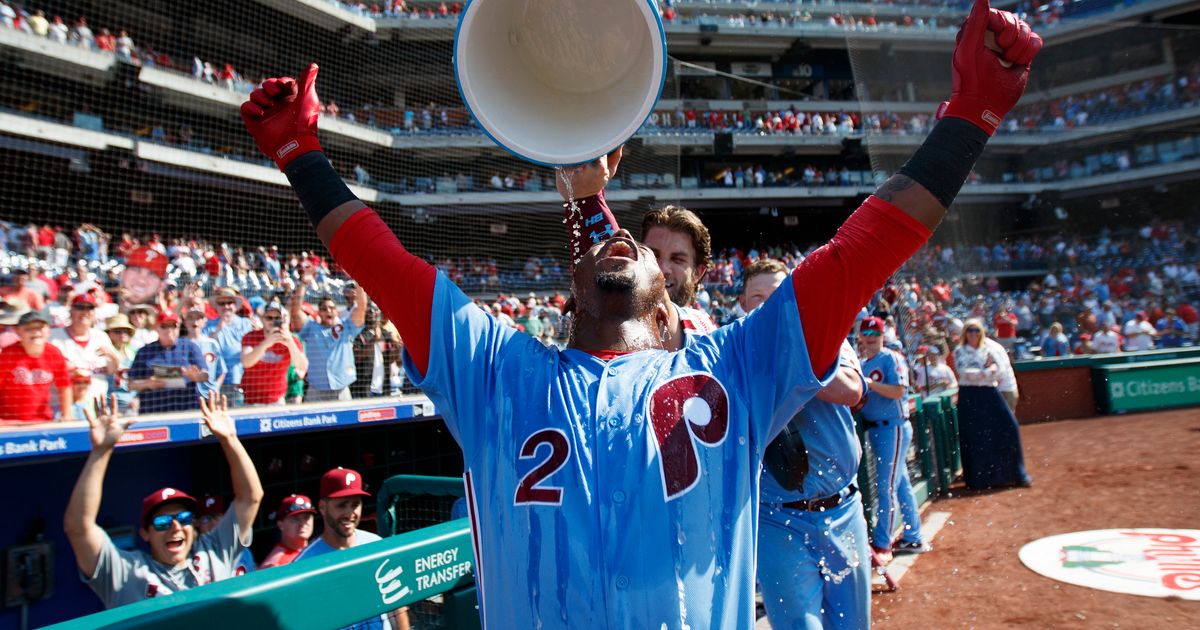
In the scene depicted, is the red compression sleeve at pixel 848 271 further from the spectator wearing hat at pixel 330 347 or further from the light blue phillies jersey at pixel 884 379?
the spectator wearing hat at pixel 330 347

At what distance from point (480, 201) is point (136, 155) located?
8.78 m

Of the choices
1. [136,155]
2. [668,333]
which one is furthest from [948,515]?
[136,155]

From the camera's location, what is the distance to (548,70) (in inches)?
77.1

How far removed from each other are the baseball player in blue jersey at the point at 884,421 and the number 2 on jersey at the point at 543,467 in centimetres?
449

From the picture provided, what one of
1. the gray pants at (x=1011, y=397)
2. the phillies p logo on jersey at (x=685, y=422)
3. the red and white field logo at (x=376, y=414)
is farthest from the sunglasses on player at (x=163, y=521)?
the gray pants at (x=1011, y=397)

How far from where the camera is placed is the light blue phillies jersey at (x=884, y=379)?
5.46 m

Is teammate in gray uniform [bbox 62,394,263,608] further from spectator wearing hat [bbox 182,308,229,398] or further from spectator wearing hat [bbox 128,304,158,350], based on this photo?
spectator wearing hat [bbox 128,304,158,350]

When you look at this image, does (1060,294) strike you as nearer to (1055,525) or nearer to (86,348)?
(1055,525)

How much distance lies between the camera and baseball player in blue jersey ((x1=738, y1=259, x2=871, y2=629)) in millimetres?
2617

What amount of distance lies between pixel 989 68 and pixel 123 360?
7.15m

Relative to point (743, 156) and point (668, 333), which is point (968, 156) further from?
point (743, 156)

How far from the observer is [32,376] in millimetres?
5344

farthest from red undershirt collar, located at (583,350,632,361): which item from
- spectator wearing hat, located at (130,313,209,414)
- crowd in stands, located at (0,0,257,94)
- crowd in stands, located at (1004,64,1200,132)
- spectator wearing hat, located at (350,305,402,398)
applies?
crowd in stands, located at (0,0,257,94)

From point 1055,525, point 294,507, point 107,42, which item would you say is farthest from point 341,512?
point 107,42
